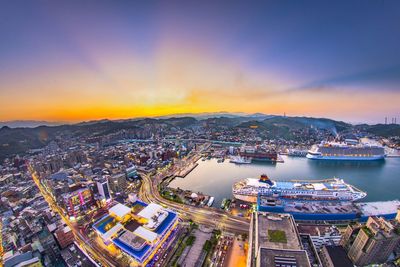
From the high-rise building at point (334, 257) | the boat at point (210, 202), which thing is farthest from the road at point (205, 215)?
the high-rise building at point (334, 257)

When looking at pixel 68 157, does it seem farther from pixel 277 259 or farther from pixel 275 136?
pixel 275 136

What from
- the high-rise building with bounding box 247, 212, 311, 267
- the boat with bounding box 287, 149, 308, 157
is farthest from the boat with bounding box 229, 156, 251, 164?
the high-rise building with bounding box 247, 212, 311, 267

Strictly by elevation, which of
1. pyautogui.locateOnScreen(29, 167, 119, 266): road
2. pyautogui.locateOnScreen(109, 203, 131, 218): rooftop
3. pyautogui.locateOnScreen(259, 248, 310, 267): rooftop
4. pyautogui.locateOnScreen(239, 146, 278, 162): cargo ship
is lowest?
pyautogui.locateOnScreen(29, 167, 119, 266): road

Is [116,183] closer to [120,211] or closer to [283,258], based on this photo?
[120,211]

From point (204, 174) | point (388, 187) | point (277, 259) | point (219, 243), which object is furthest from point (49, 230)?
point (388, 187)

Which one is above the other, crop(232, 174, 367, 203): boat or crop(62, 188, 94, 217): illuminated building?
crop(232, 174, 367, 203): boat

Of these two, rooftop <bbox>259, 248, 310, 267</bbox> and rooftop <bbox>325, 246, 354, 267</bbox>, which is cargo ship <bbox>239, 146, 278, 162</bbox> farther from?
rooftop <bbox>259, 248, 310, 267</bbox>
